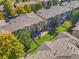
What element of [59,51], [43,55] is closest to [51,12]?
[43,55]

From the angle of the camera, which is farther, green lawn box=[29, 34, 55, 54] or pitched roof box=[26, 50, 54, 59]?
green lawn box=[29, 34, 55, 54]

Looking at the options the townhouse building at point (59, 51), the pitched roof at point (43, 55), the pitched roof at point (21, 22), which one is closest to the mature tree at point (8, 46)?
the townhouse building at point (59, 51)

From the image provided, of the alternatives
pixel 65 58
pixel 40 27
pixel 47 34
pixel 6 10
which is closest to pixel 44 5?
pixel 6 10

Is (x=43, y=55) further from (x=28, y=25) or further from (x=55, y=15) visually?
(x=55, y=15)

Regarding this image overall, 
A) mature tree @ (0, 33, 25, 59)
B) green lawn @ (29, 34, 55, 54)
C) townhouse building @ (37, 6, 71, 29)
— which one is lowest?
townhouse building @ (37, 6, 71, 29)

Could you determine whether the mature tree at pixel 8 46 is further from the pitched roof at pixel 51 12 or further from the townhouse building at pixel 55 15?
the pitched roof at pixel 51 12

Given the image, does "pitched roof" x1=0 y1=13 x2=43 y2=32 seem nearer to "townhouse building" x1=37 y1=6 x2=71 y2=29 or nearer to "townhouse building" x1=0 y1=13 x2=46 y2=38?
"townhouse building" x1=0 y1=13 x2=46 y2=38

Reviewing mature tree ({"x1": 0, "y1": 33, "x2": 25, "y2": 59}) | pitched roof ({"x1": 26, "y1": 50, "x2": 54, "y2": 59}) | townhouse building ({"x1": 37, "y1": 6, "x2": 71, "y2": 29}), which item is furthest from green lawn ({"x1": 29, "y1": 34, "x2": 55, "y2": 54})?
pitched roof ({"x1": 26, "y1": 50, "x2": 54, "y2": 59})

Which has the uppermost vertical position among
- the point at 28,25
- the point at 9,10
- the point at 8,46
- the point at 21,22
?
the point at 8,46

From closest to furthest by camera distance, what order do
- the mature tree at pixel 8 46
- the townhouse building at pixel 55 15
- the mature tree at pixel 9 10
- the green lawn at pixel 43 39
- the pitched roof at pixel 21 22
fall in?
the mature tree at pixel 8 46 < the green lawn at pixel 43 39 < the pitched roof at pixel 21 22 < the townhouse building at pixel 55 15 < the mature tree at pixel 9 10
